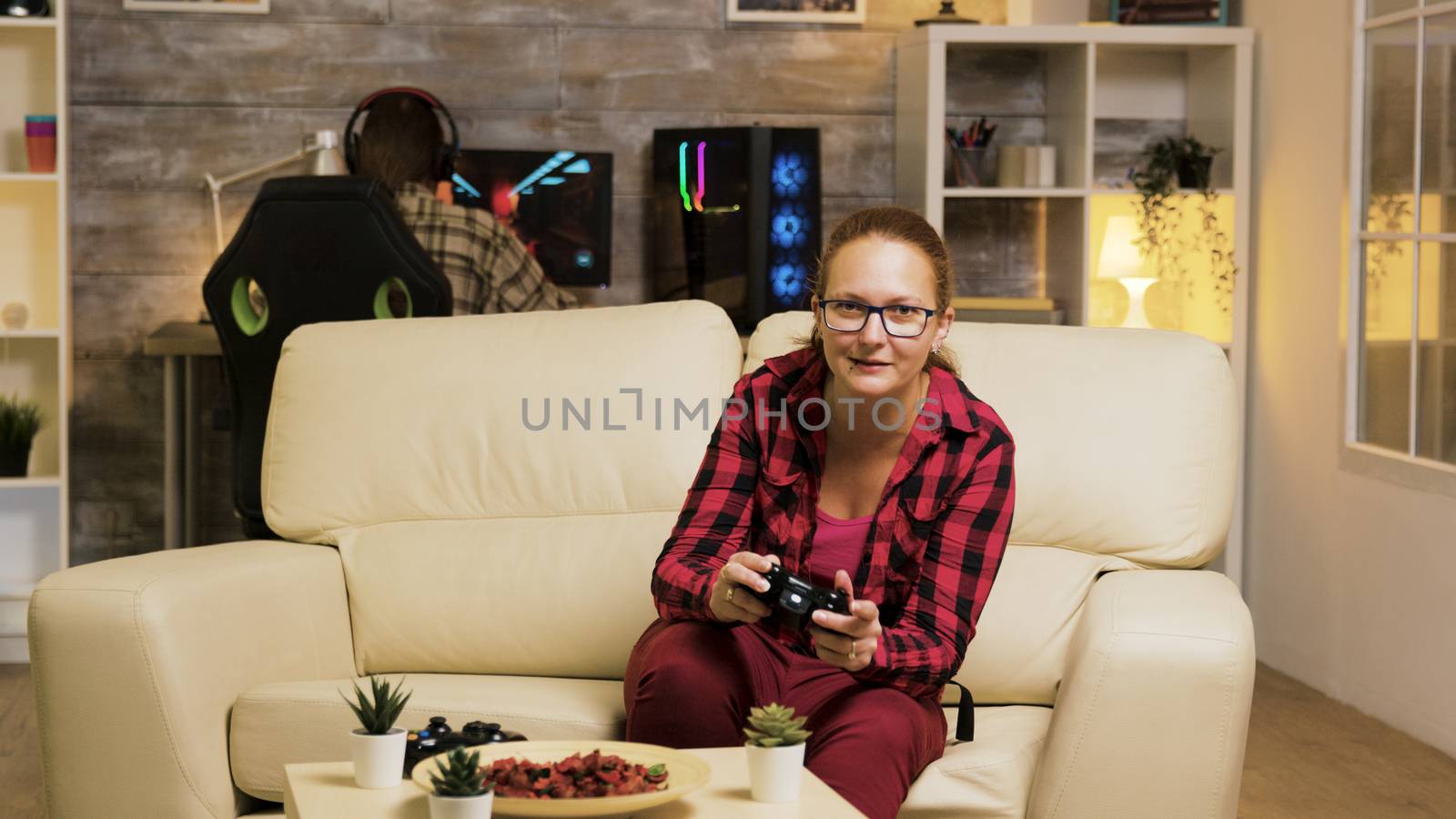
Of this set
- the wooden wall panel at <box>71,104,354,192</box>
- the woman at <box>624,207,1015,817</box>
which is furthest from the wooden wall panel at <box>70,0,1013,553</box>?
the woman at <box>624,207,1015,817</box>

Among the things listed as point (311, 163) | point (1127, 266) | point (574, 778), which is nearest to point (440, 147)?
point (311, 163)

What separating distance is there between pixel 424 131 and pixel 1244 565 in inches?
98.4

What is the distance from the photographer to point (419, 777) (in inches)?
54.4

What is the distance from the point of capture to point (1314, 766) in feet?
10.0

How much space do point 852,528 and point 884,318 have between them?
0.28 metres

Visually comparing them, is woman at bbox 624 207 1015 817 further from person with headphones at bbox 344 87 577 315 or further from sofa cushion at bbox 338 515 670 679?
person with headphones at bbox 344 87 577 315

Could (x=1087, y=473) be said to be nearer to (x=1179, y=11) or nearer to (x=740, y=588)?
(x=740, y=588)

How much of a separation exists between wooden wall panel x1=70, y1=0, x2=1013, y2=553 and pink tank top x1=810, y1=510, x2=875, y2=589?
2592mm

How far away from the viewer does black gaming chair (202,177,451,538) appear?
123 inches

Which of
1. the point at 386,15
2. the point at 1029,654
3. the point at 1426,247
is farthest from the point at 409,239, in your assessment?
the point at 1426,247

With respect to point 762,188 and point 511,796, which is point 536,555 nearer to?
point 511,796

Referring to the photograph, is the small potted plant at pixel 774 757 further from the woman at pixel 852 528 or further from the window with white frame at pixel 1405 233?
the window with white frame at pixel 1405 233

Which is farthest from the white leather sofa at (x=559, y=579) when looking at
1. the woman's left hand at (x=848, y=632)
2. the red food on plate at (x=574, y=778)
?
the red food on plate at (x=574, y=778)

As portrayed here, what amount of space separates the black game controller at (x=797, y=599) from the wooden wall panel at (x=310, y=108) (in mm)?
2852
